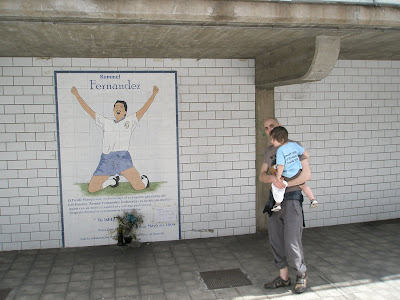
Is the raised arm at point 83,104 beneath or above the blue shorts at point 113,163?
above

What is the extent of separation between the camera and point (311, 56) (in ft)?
16.8

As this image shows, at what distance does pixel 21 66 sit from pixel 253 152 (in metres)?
4.16

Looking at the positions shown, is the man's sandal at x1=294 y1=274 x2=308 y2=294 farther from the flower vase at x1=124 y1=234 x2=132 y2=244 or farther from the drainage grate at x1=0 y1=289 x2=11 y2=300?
the drainage grate at x1=0 y1=289 x2=11 y2=300

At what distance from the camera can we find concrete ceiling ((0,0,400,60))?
388 centimetres

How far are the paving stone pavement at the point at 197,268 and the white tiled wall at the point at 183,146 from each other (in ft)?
1.36

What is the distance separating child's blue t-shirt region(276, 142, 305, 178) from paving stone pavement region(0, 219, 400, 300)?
5.02ft

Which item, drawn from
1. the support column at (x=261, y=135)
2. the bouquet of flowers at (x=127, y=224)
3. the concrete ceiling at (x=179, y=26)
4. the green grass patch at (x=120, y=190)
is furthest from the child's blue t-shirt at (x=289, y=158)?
the bouquet of flowers at (x=127, y=224)

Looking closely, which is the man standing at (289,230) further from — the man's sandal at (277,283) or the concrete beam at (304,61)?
the concrete beam at (304,61)

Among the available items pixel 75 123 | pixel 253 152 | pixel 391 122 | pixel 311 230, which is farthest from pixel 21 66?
pixel 391 122

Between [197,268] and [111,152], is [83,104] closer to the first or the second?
[111,152]

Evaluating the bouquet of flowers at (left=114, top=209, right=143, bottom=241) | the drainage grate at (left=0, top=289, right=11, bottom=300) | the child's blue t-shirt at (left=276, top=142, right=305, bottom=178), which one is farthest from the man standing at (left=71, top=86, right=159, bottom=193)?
the child's blue t-shirt at (left=276, top=142, right=305, bottom=178)

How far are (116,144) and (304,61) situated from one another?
10.9 feet

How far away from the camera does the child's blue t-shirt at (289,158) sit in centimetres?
471

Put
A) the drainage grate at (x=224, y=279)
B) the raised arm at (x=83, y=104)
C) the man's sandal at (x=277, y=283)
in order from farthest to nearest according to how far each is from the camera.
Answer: the raised arm at (x=83, y=104) < the drainage grate at (x=224, y=279) < the man's sandal at (x=277, y=283)
